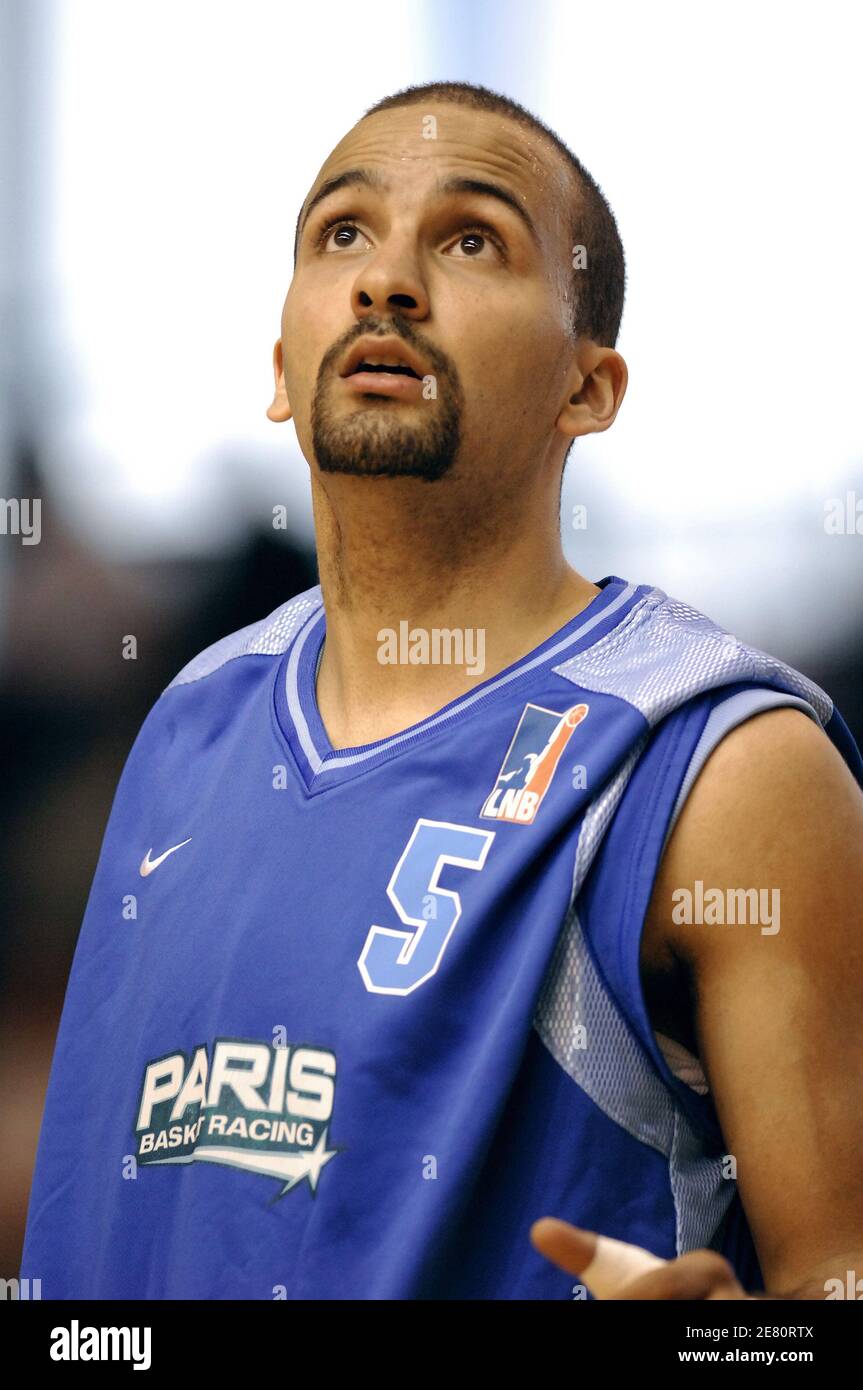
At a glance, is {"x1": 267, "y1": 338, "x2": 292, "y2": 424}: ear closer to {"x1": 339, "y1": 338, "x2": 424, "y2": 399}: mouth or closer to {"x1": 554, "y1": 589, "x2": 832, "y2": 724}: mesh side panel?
{"x1": 339, "y1": 338, "x2": 424, "y2": 399}: mouth

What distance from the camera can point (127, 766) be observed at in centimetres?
173

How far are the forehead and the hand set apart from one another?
3.10 ft

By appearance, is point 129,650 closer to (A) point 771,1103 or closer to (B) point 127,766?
(B) point 127,766

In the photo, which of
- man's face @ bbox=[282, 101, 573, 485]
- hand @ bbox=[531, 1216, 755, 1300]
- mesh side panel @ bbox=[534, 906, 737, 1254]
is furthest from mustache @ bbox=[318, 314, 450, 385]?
hand @ bbox=[531, 1216, 755, 1300]

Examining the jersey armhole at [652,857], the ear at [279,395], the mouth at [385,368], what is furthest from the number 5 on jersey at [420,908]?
the ear at [279,395]

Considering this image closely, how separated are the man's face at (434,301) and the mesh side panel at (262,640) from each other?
28cm

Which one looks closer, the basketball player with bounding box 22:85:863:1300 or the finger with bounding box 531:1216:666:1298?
the finger with bounding box 531:1216:666:1298

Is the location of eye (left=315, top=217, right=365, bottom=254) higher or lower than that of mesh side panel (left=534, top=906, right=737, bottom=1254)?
higher

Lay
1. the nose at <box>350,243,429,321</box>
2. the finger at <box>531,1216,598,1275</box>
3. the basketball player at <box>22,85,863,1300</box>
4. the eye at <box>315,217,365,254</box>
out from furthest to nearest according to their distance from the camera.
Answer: the eye at <box>315,217,365,254</box>, the nose at <box>350,243,429,321</box>, the basketball player at <box>22,85,863,1300</box>, the finger at <box>531,1216,598,1275</box>

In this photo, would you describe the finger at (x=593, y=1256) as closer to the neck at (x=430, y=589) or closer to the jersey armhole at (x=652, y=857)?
the jersey armhole at (x=652, y=857)

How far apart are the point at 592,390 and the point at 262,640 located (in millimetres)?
452

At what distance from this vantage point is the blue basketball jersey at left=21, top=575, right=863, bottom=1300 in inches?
47.1

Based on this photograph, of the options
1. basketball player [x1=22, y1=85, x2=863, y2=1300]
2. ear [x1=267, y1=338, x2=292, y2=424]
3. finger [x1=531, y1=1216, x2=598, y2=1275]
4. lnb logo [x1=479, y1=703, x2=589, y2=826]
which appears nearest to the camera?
finger [x1=531, y1=1216, x2=598, y2=1275]

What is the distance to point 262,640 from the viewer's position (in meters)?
1.71
